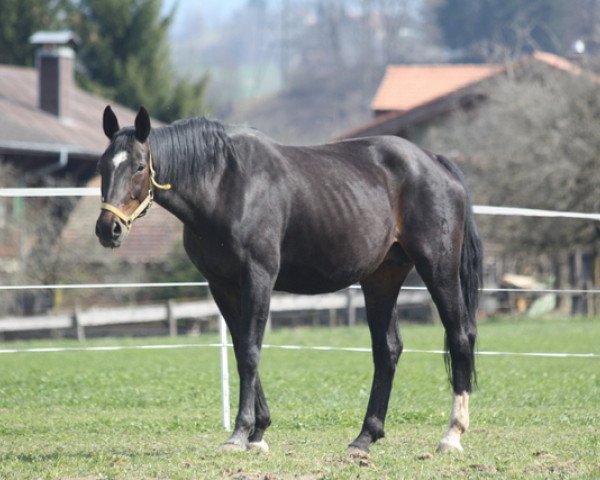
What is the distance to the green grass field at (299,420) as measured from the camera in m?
6.83

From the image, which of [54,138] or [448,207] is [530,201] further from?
[448,207]

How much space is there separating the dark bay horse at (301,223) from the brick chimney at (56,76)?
29973 millimetres

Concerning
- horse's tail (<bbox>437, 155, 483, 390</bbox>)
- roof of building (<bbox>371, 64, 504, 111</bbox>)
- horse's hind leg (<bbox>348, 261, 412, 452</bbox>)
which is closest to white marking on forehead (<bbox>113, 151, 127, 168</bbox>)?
horse's hind leg (<bbox>348, 261, 412, 452</bbox>)

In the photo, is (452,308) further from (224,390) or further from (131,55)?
(131,55)

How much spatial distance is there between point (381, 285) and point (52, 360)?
37.9 ft

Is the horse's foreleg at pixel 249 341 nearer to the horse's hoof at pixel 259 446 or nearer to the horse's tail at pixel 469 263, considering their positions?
the horse's hoof at pixel 259 446

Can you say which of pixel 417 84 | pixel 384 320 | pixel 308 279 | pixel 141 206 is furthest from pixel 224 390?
pixel 417 84

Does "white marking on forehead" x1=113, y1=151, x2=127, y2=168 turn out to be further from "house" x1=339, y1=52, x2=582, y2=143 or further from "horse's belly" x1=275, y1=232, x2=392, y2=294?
"house" x1=339, y1=52, x2=582, y2=143

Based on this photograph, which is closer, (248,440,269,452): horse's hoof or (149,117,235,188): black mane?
(149,117,235,188): black mane

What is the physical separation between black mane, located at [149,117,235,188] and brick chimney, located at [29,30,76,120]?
30325 mm

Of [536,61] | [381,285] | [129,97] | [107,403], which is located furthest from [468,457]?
[129,97]

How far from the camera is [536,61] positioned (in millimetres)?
36750

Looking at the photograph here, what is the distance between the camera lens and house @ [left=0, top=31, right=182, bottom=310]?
28.5 meters

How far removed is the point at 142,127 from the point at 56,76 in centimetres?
3087
